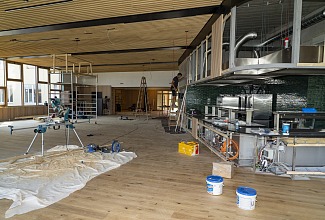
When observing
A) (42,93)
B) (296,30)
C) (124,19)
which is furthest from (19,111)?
(296,30)

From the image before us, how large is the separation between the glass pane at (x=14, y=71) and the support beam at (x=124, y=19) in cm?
616

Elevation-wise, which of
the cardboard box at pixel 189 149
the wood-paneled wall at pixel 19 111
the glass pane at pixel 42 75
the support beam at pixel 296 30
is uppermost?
the glass pane at pixel 42 75

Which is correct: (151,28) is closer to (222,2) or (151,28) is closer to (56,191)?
(222,2)

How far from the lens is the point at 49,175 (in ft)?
11.5

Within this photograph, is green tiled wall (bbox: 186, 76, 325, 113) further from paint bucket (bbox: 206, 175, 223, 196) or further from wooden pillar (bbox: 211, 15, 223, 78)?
paint bucket (bbox: 206, 175, 223, 196)

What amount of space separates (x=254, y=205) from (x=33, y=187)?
308 centimetres

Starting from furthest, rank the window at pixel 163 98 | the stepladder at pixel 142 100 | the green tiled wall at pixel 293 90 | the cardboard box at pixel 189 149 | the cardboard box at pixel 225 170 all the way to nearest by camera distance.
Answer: the window at pixel 163 98 < the stepladder at pixel 142 100 < the green tiled wall at pixel 293 90 < the cardboard box at pixel 189 149 < the cardboard box at pixel 225 170

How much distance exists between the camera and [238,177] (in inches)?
143

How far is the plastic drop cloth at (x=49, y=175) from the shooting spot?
272cm

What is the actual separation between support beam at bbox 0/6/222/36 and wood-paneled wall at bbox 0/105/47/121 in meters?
6.39

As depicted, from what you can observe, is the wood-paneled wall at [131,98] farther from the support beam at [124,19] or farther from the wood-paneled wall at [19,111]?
the support beam at [124,19]

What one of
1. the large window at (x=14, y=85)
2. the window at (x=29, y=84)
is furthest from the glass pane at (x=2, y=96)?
the window at (x=29, y=84)

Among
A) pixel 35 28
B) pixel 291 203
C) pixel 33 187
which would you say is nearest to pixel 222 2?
pixel 291 203

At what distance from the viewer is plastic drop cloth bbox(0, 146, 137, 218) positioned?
2.72 meters
